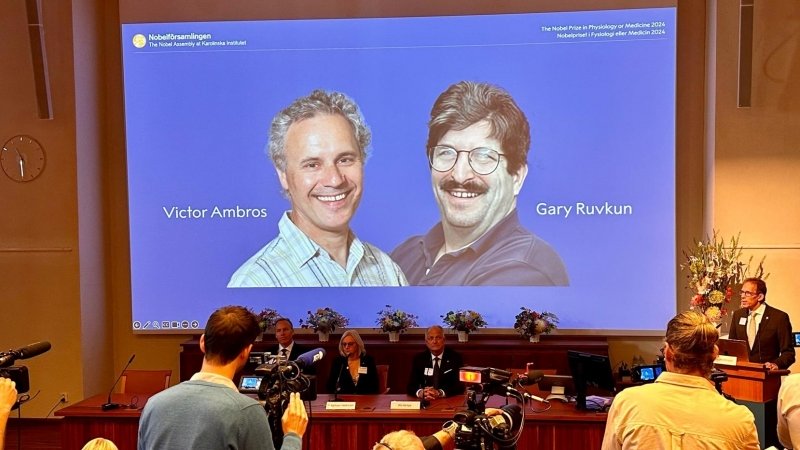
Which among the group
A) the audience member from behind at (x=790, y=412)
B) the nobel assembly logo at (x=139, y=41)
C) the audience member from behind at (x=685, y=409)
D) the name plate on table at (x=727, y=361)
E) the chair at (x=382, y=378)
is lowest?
the chair at (x=382, y=378)

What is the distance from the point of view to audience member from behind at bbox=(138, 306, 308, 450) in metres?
2.00

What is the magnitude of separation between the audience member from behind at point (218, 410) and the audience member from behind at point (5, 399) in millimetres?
527

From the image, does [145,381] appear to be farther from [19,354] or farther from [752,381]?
[752,381]

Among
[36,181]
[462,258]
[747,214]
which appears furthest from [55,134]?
[747,214]

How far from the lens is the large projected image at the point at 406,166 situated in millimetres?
6727

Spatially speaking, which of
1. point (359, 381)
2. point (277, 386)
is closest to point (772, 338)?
point (359, 381)

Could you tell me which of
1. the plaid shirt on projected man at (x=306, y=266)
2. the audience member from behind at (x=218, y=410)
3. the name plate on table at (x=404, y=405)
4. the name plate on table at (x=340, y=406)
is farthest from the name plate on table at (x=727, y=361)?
the audience member from behind at (x=218, y=410)

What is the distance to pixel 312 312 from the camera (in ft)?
23.1

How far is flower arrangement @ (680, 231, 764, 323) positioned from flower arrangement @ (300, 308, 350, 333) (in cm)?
317

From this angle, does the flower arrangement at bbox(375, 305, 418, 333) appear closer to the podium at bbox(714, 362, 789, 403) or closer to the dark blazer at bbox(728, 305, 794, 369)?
the podium at bbox(714, 362, 789, 403)

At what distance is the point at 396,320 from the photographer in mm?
6805

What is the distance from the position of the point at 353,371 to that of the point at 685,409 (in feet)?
11.8

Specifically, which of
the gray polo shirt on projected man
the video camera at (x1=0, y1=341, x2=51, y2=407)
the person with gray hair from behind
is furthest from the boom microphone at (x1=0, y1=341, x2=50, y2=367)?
the gray polo shirt on projected man

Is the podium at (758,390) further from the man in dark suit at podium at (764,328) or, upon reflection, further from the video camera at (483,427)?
the video camera at (483,427)
